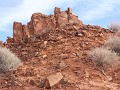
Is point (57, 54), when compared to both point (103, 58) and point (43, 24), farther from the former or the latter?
point (43, 24)

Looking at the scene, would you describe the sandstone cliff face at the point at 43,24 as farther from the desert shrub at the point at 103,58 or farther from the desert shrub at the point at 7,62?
the desert shrub at the point at 7,62

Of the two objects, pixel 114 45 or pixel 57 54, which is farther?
pixel 114 45

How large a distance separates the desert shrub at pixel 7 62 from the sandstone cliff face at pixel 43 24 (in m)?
4.75

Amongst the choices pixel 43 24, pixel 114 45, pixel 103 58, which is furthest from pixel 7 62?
pixel 43 24

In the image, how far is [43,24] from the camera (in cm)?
2303

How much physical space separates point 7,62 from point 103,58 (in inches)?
159

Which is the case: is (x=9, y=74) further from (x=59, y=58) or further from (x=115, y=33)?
(x=115, y=33)

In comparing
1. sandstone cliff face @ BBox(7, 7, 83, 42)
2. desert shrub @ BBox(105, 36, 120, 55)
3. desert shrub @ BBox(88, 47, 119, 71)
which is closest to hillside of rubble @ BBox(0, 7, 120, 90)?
sandstone cliff face @ BBox(7, 7, 83, 42)

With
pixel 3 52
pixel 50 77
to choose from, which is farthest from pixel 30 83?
pixel 3 52

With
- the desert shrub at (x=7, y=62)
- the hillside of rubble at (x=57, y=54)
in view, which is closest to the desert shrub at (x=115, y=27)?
the hillside of rubble at (x=57, y=54)

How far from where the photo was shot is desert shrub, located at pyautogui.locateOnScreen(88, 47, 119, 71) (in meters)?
17.8

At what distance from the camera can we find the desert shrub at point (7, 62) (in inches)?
677

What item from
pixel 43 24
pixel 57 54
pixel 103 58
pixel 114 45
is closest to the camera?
pixel 103 58

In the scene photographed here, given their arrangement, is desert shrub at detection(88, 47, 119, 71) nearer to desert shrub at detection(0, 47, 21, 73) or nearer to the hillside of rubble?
the hillside of rubble
